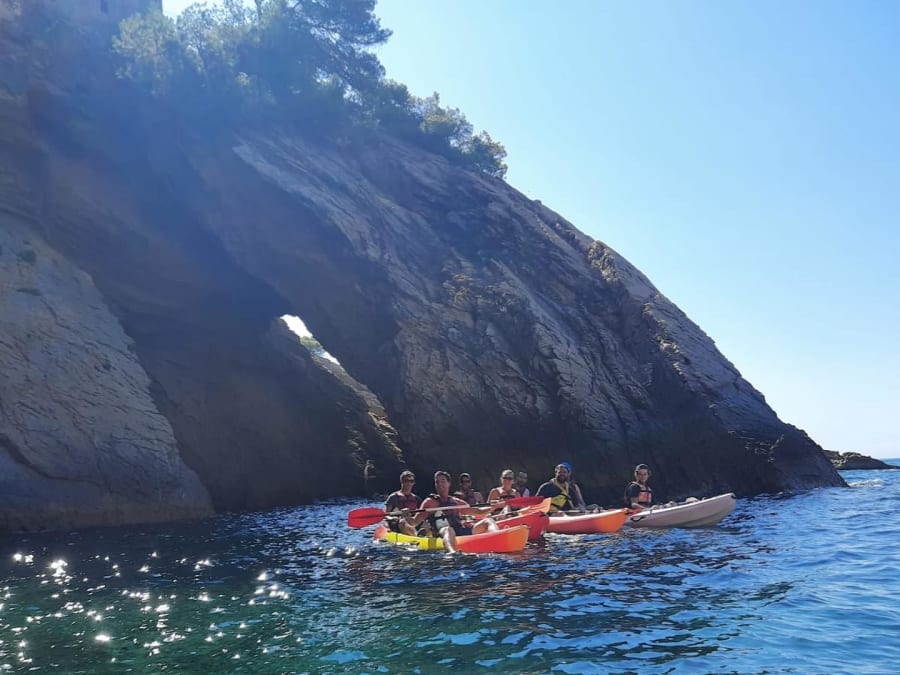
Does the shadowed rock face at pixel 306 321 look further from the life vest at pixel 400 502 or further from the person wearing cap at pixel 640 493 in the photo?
the life vest at pixel 400 502

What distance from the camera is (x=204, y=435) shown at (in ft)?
86.9

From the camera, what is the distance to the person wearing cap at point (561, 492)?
17281mm

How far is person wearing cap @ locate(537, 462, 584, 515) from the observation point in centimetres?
1728

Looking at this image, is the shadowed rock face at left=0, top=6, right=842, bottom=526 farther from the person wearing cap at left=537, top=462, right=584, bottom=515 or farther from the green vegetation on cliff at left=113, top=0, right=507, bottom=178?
the person wearing cap at left=537, top=462, right=584, bottom=515

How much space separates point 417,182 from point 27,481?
785 inches

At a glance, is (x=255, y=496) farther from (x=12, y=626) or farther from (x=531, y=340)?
(x=12, y=626)

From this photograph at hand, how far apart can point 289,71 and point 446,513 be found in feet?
75.5

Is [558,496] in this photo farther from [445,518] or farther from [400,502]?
[400,502]

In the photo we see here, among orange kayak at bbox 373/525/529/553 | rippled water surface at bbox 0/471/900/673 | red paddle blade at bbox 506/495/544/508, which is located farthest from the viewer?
red paddle blade at bbox 506/495/544/508

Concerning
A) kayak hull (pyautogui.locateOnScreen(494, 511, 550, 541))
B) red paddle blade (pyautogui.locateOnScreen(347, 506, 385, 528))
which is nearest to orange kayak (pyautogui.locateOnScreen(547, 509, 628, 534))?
kayak hull (pyautogui.locateOnScreen(494, 511, 550, 541))

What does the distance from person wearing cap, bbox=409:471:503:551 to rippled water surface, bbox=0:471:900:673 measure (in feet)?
3.49

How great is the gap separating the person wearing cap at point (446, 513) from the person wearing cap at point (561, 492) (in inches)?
70.6

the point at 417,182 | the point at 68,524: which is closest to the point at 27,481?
the point at 68,524

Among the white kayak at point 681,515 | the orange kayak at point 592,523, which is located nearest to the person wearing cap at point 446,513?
the orange kayak at point 592,523
